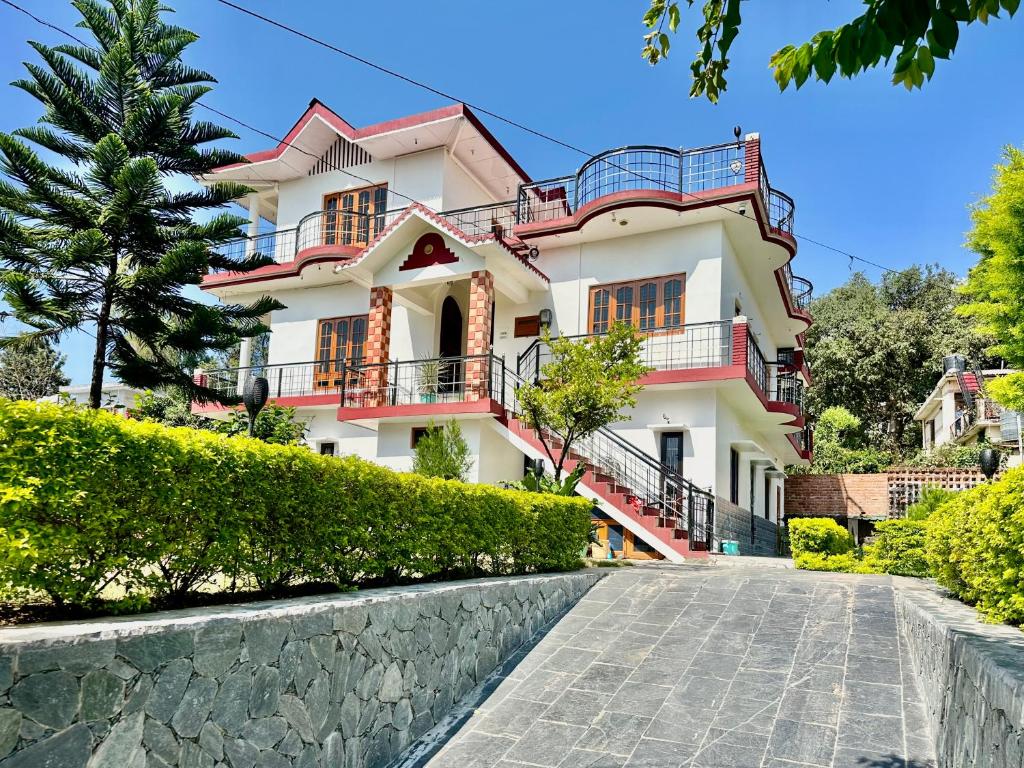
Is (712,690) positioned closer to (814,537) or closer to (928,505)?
(814,537)

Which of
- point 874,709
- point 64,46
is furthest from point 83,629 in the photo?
point 64,46

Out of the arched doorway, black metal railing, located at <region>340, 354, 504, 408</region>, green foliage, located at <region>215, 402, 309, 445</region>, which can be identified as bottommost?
green foliage, located at <region>215, 402, 309, 445</region>

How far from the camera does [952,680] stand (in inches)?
183

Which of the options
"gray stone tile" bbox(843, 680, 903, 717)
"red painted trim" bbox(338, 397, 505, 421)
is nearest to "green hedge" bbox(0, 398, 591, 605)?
"gray stone tile" bbox(843, 680, 903, 717)

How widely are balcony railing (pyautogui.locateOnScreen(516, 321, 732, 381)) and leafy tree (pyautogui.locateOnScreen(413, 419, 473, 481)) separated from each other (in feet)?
7.92

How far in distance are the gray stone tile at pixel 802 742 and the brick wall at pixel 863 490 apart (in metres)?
18.3

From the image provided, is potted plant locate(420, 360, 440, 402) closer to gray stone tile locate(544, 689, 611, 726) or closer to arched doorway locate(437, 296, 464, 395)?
arched doorway locate(437, 296, 464, 395)

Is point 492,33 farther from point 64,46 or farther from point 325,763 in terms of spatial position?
point 325,763

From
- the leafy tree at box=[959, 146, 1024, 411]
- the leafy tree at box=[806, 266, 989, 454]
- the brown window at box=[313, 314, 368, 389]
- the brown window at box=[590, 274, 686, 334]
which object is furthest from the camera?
the leafy tree at box=[806, 266, 989, 454]

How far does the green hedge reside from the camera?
12.7 feet

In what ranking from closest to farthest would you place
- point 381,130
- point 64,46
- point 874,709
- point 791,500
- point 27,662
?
1. point 27,662
2. point 874,709
3. point 64,46
4. point 381,130
5. point 791,500

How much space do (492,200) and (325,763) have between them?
59.8ft

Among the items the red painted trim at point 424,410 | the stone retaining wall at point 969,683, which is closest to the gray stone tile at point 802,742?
the stone retaining wall at point 969,683

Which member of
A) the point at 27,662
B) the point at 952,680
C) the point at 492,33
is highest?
the point at 492,33
